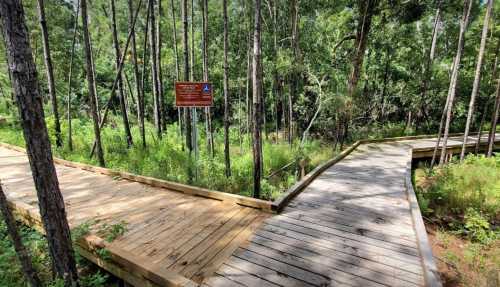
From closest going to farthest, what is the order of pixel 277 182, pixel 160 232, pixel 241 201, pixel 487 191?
pixel 160 232, pixel 241 201, pixel 487 191, pixel 277 182

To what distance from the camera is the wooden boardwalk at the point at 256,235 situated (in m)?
2.28

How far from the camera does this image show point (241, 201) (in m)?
3.74

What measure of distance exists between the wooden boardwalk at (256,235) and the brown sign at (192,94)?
1.72m

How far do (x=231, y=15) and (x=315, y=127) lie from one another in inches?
338

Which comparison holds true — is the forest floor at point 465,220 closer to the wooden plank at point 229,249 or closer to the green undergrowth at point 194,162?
the wooden plank at point 229,249

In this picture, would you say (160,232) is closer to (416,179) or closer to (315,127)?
(416,179)

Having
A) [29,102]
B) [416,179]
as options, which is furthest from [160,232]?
[416,179]

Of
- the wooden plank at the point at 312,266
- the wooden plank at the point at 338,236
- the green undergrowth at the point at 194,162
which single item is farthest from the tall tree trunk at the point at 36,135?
the green undergrowth at the point at 194,162

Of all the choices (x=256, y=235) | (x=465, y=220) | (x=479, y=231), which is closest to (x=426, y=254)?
(x=256, y=235)

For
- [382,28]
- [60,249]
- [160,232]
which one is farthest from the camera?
[382,28]

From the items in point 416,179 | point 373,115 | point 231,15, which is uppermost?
point 231,15

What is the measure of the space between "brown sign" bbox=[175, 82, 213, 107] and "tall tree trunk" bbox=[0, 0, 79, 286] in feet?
8.05

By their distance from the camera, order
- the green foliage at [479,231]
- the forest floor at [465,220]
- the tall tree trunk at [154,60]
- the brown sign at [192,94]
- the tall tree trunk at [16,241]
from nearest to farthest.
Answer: the tall tree trunk at [16,241]
the forest floor at [465,220]
the green foliage at [479,231]
the brown sign at [192,94]
the tall tree trunk at [154,60]

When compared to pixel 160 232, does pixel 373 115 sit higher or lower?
higher
